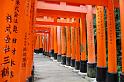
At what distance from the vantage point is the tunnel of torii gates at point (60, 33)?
3.21m

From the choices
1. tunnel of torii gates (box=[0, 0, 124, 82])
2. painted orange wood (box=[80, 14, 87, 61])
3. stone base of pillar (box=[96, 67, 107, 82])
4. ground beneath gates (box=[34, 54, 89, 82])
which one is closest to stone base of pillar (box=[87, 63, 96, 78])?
tunnel of torii gates (box=[0, 0, 124, 82])

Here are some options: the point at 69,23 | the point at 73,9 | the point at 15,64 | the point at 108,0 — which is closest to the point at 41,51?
the point at 69,23

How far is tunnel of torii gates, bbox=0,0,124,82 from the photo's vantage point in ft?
10.5

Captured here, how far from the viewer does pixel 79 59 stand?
17.5 meters

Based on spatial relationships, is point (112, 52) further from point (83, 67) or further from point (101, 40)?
point (83, 67)

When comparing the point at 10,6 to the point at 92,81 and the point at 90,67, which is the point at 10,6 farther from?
the point at 90,67

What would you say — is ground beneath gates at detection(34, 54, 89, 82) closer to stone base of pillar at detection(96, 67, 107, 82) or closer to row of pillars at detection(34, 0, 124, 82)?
row of pillars at detection(34, 0, 124, 82)

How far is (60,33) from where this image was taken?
25578 mm

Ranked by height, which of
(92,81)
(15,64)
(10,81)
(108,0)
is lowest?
(92,81)

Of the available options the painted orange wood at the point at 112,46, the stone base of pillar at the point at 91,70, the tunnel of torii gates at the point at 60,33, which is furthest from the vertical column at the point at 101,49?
the stone base of pillar at the point at 91,70

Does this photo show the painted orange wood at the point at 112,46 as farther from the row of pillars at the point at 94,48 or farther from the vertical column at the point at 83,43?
the vertical column at the point at 83,43

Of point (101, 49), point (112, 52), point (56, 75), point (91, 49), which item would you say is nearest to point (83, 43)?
→ point (91, 49)

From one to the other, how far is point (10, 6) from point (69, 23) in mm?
15722

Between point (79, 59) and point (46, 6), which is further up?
point (46, 6)
